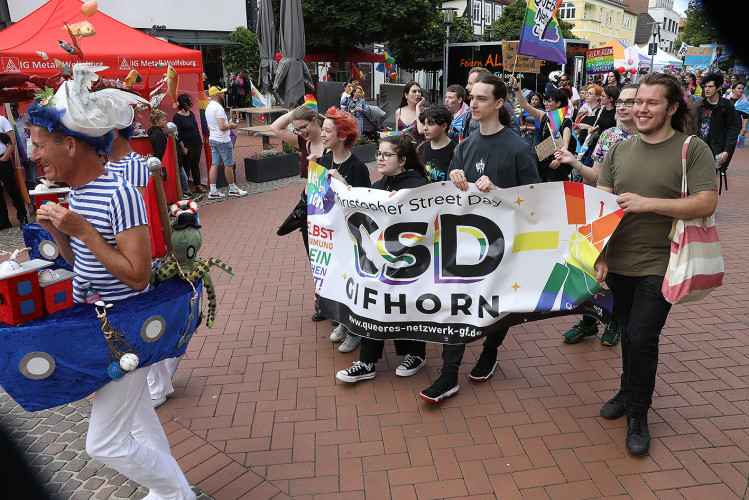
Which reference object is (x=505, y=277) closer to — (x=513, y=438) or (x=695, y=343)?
(x=513, y=438)

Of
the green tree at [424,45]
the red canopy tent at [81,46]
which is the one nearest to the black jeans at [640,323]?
the red canopy tent at [81,46]

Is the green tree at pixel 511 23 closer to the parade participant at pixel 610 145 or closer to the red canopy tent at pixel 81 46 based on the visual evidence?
the red canopy tent at pixel 81 46

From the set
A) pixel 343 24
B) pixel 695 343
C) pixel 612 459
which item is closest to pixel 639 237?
pixel 612 459

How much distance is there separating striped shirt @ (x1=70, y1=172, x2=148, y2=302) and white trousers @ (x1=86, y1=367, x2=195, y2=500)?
1.51 ft

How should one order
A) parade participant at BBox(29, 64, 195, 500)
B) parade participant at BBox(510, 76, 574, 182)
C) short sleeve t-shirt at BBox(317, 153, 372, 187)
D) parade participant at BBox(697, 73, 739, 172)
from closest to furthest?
parade participant at BBox(29, 64, 195, 500) → short sleeve t-shirt at BBox(317, 153, 372, 187) → parade participant at BBox(510, 76, 574, 182) → parade participant at BBox(697, 73, 739, 172)

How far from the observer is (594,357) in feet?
14.6

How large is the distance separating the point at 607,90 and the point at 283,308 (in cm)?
470

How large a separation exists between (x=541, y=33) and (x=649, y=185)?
5.09 meters

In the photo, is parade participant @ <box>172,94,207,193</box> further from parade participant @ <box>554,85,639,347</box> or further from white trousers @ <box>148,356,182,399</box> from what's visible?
parade participant @ <box>554,85,639,347</box>

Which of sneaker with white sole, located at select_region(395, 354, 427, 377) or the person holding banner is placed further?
the person holding banner

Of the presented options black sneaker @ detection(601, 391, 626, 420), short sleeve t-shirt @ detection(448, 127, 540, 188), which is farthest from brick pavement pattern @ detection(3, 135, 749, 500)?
short sleeve t-shirt @ detection(448, 127, 540, 188)

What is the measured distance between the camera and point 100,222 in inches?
91.7

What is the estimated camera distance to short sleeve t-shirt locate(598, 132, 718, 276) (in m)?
2.90

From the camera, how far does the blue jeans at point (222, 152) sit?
411 inches
